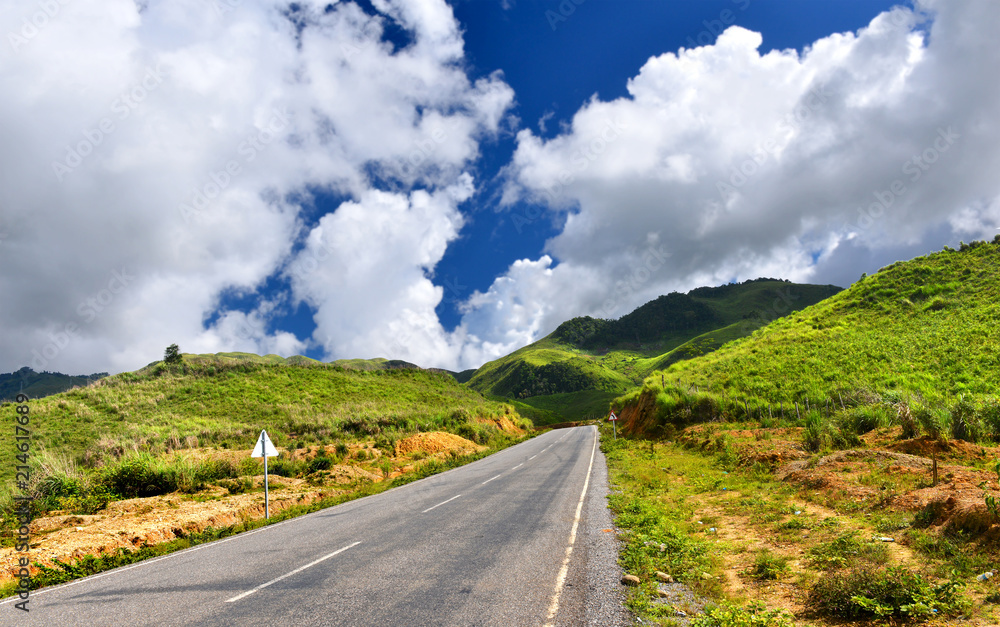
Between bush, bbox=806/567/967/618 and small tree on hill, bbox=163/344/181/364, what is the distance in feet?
195

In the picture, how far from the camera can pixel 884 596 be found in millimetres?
4473

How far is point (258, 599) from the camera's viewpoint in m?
5.70

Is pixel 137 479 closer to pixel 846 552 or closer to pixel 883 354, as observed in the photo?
pixel 846 552

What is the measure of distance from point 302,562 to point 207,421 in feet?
102

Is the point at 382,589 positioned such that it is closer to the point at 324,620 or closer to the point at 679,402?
the point at 324,620

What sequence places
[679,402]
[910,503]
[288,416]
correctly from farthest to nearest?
[288,416] → [679,402] → [910,503]

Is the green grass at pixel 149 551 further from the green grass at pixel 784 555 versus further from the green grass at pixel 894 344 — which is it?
the green grass at pixel 894 344

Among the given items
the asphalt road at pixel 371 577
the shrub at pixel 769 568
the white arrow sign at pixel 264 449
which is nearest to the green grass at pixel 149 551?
the asphalt road at pixel 371 577

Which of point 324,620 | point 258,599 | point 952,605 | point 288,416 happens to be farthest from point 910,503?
point 288,416

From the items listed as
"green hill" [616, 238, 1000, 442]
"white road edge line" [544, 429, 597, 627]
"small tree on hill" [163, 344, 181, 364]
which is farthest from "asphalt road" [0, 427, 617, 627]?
"small tree on hill" [163, 344, 181, 364]

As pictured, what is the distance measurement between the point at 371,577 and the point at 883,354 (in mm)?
32516

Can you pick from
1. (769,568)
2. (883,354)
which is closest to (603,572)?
(769,568)

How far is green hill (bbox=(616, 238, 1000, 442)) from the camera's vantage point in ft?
67.6

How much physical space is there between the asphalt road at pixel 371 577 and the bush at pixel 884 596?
8.73ft
